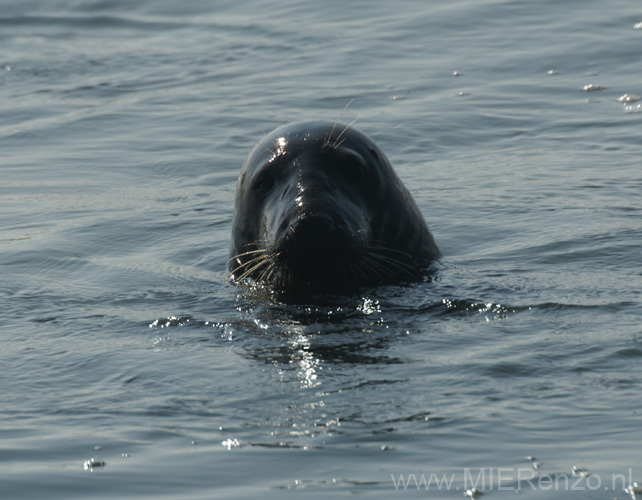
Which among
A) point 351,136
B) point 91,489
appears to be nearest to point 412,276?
point 351,136

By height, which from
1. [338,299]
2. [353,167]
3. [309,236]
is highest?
[353,167]

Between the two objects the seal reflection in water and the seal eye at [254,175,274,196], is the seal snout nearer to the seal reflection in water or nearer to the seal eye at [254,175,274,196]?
the seal reflection in water

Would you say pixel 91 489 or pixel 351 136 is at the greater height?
pixel 351 136

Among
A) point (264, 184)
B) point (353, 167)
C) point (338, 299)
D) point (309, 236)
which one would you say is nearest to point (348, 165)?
point (353, 167)

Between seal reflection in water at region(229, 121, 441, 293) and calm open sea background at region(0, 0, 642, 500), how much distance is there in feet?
0.71

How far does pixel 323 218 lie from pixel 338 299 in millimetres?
528

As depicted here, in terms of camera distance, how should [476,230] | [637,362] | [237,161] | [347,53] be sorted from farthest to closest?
1. [347,53]
2. [237,161]
3. [476,230]
4. [637,362]

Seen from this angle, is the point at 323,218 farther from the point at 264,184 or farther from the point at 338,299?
the point at 264,184

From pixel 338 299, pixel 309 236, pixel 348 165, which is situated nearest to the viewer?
pixel 309 236

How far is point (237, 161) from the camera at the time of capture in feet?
36.1

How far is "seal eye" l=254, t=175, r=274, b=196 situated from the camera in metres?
6.95

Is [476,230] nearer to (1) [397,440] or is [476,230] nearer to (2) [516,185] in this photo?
(2) [516,185]

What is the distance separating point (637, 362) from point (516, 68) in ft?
Answer: 30.1

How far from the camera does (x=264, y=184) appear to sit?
6977mm
